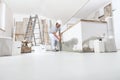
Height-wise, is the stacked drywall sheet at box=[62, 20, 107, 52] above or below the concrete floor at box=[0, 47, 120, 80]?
above

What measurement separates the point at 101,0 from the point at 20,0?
3.21 m

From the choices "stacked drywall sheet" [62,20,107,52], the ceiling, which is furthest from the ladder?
"stacked drywall sheet" [62,20,107,52]

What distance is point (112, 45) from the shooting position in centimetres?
154

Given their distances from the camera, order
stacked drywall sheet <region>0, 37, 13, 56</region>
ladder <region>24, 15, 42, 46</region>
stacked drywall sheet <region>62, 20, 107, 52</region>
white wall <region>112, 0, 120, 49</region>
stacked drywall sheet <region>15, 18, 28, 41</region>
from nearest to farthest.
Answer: stacked drywall sheet <region>0, 37, 13, 56</region>
stacked drywall sheet <region>62, 20, 107, 52</region>
white wall <region>112, 0, 120, 49</region>
ladder <region>24, 15, 42, 46</region>
stacked drywall sheet <region>15, 18, 28, 41</region>

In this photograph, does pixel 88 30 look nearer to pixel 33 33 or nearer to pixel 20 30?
pixel 33 33

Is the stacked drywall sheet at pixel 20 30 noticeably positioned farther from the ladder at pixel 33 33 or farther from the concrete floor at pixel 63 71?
the concrete floor at pixel 63 71

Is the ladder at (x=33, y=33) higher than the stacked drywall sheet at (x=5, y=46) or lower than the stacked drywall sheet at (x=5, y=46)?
higher

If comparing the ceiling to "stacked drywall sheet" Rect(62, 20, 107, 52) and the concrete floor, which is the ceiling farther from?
the concrete floor

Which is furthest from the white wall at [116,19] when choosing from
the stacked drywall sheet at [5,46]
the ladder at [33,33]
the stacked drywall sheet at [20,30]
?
the stacked drywall sheet at [20,30]

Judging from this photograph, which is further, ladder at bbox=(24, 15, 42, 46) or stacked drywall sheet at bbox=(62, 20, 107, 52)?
ladder at bbox=(24, 15, 42, 46)

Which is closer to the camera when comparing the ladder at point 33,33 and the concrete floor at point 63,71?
the concrete floor at point 63,71

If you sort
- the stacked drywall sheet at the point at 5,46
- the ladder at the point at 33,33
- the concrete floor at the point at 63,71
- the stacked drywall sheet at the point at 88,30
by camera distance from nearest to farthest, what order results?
the concrete floor at the point at 63,71 → the stacked drywall sheet at the point at 5,46 → the stacked drywall sheet at the point at 88,30 → the ladder at the point at 33,33

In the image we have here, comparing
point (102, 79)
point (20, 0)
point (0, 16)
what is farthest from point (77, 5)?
point (102, 79)

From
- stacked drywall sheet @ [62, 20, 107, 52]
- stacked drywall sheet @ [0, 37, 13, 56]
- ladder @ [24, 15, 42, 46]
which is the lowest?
stacked drywall sheet @ [0, 37, 13, 56]
